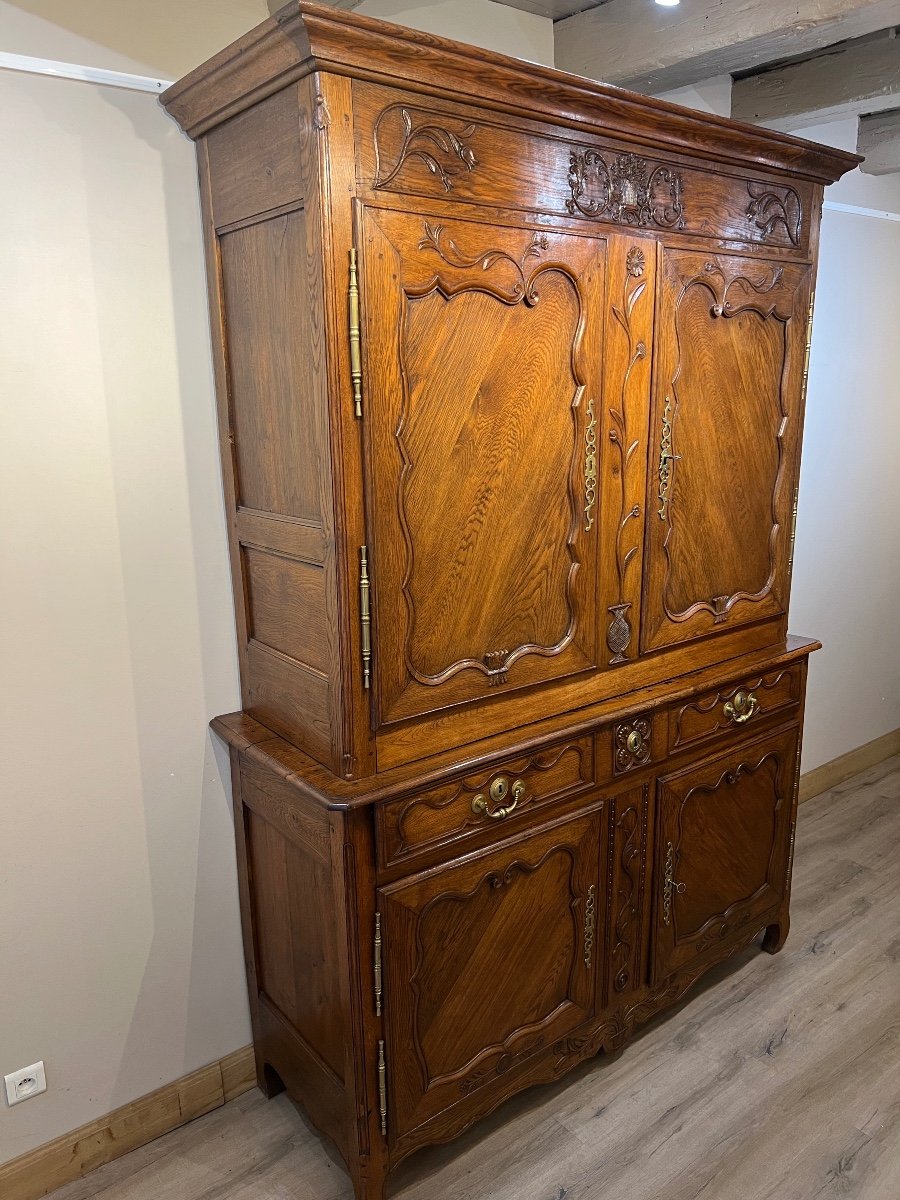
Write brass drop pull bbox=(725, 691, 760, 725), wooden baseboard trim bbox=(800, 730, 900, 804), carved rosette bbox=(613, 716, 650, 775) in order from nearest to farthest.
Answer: carved rosette bbox=(613, 716, 650, 775) → brass drop pull bbox=(725, 691, 760, 725) → wooden baseboard trim bbox=(800, 730, 900, 804)

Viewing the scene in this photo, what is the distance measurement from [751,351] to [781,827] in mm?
1308

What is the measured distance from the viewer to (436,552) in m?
1.62

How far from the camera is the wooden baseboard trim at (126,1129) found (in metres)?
1.83

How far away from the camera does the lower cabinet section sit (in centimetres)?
165

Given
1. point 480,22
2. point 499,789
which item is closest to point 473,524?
point 499,789

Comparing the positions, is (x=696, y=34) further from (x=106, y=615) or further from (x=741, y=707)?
(x=106, y=615)

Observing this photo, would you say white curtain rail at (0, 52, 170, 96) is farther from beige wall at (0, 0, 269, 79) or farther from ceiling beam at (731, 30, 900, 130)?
ceiling beam at (731, 30, 900, 130)

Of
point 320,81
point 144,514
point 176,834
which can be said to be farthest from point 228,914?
point 320,81

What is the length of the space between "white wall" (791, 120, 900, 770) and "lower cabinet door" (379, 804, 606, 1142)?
1721 millimetres

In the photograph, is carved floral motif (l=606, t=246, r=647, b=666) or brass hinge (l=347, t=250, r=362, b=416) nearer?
brass hinge (l=347, t=250, r=362, b=416)

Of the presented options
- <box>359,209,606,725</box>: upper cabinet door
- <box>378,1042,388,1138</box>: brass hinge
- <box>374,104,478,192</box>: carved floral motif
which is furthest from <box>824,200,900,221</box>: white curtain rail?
<box>378,1042,388,1138</box>: brass hinge

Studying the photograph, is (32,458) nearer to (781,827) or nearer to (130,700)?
(130,700)

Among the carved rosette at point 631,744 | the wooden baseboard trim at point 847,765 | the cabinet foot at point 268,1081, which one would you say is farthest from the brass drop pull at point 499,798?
the wooden baseboard trim at point 847,765

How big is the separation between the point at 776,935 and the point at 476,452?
71.8 inches
